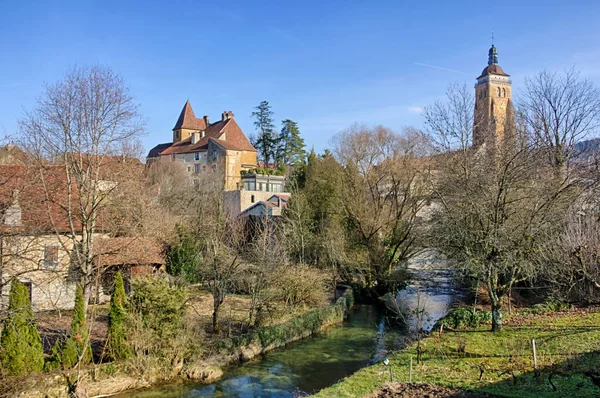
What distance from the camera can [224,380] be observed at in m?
14.9

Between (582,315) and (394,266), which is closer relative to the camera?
(582,315)

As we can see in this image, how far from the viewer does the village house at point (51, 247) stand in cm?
1426

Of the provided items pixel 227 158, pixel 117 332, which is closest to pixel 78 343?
pixel 117 332

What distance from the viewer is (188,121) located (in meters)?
69.4

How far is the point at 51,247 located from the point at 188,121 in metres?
53.9

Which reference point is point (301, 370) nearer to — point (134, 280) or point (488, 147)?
point (134, 280)

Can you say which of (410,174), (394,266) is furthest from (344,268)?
(410,174)

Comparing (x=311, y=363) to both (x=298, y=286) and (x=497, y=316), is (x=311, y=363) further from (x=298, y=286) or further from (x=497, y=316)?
(x=497, y=316)

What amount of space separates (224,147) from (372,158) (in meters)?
26.2

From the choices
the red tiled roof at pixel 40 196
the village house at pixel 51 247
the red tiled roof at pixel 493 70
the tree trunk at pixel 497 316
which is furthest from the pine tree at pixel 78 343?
the red tiled roof at pixel 493 70

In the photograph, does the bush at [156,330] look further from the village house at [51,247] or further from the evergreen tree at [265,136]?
the evergreen tree at [265,136]

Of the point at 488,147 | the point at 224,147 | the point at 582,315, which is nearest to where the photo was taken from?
the point at 582,315

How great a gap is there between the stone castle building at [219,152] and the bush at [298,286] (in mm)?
30523

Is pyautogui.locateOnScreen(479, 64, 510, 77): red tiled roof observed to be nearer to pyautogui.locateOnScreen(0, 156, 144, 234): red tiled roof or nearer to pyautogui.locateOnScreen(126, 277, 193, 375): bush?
pyautogui.locateOnScreen(0, 156, 144, 234): red tiled roof
